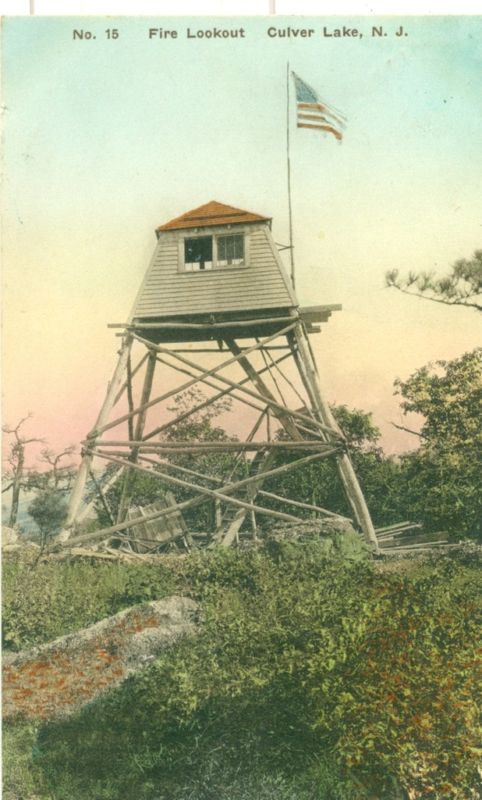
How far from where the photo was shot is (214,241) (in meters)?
10.5

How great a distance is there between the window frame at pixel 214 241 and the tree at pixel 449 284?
2496 millimetres

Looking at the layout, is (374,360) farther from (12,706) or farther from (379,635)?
(12,706)

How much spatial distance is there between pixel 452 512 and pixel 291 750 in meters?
5.59

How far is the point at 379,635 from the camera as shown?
5.59 metres

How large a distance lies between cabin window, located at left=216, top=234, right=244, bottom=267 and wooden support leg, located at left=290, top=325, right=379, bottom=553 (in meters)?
1.53

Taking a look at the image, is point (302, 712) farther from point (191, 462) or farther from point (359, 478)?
point (191, 462)

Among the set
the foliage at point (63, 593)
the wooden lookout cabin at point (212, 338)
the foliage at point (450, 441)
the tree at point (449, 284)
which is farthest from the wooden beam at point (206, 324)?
the foliage at point (63, 593)

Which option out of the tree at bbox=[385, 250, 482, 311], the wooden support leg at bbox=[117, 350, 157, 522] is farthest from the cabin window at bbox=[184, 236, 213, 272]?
the tree at bbox=[385, 250, 482, 311]

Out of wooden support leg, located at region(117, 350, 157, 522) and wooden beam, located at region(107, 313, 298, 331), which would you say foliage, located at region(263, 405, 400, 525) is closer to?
wooden beam, located at region(107, 313, 298, 331)

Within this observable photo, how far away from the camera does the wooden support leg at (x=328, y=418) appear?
999 cm

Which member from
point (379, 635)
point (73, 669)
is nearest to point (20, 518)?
point (73, 669)

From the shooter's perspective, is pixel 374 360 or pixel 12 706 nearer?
pixel 12 706

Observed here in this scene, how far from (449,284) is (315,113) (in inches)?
118

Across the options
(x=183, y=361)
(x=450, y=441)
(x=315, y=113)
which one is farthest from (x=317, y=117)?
(x=450, y=441)
